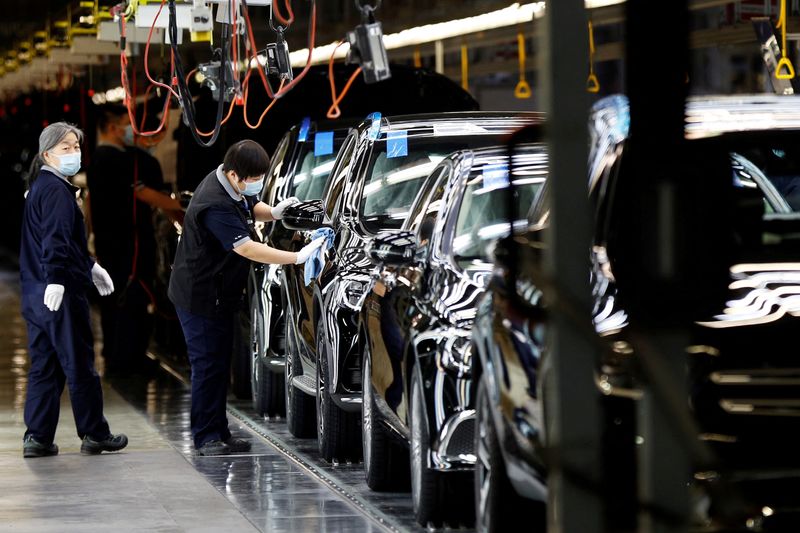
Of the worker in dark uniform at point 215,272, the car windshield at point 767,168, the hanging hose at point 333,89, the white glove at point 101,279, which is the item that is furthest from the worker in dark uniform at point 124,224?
the car windshield at point 767,168

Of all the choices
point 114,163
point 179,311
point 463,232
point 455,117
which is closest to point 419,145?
point 455,117

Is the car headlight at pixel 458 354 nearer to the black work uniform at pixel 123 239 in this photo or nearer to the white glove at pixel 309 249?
the white glove at pixel 309 249

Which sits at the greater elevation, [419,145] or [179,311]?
[419,145]

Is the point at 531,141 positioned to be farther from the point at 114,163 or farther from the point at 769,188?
the point at 114,163

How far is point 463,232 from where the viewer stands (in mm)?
9086

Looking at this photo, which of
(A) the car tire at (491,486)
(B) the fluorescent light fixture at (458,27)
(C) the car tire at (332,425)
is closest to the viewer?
(A) the car tire at (491,486)

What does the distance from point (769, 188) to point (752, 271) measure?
126 cm

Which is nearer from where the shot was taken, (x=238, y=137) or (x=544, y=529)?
(x=544, y=529)

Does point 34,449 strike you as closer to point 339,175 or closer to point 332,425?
point 332,425

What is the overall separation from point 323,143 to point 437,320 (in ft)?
18.7

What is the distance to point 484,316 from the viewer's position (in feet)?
25.2

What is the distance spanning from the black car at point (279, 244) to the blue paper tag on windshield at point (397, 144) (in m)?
1.84

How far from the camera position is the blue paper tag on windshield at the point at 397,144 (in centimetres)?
1165

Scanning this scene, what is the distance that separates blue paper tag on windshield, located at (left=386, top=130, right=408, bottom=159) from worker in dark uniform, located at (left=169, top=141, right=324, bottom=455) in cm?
70
